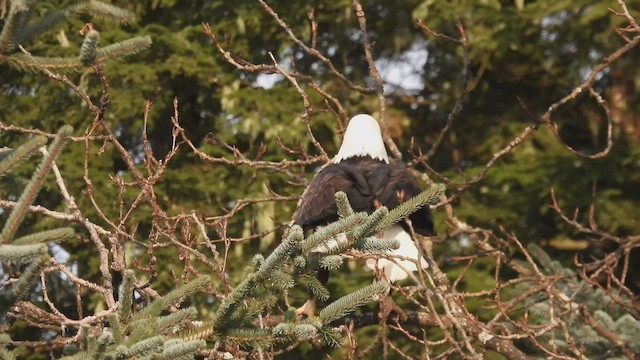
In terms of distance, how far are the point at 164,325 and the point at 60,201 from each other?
23.6ft

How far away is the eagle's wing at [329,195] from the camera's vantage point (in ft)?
20.5

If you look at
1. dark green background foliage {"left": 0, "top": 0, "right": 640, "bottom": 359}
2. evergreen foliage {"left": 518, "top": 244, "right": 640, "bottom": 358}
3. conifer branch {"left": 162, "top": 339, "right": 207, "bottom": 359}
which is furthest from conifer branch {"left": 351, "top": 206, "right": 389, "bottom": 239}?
dark green background foliage {"left": 0, "top": 0, "right": 640, "bottom": 359}

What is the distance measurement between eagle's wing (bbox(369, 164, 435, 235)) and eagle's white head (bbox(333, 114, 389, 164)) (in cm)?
42

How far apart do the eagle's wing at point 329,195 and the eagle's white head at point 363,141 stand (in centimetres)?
56

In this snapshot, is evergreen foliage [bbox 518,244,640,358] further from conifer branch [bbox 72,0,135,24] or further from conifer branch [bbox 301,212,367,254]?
conifer branch [bbox 72,0,135,24]

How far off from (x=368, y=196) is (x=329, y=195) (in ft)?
0.64

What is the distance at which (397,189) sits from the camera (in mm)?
6285

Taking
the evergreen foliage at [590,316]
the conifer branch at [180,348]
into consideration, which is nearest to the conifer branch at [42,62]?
the conifer branch at [180,348]

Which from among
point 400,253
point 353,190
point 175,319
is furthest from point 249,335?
point 400,253

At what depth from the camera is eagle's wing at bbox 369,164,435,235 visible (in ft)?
20.4

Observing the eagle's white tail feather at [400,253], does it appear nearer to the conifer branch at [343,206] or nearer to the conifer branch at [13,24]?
the conifer branch at [343,206]

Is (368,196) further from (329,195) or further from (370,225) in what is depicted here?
(370,225)

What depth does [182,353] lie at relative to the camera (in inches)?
122

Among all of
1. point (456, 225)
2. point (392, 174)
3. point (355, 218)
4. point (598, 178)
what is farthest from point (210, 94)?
point (355, 218)
